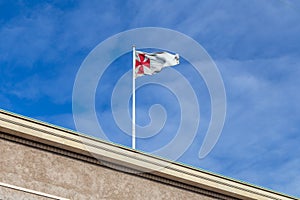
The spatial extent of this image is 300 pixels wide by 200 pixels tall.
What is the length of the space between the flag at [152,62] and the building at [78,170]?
537cm

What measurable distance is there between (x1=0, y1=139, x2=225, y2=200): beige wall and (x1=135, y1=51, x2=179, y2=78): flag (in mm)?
5939

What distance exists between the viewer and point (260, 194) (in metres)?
21.6

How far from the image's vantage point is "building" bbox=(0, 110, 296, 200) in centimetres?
1652

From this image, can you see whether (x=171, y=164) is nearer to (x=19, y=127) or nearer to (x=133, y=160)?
(x=133, y=160)

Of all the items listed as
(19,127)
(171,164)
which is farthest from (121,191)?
(19,127)

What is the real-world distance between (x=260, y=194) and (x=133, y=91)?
6204 millimetres

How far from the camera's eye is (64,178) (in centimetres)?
1730

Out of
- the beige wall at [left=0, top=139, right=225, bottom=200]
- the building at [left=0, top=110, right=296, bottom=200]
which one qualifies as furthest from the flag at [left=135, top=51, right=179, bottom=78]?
the beige wall at [left=0, top=139, right=225, bottom=200]

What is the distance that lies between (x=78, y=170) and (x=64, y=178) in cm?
56

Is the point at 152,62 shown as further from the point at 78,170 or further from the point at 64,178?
the point at 64,178

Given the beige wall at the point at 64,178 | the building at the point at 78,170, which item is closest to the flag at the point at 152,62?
the building at the point at 78,170

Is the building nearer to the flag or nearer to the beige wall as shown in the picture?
the beige wall

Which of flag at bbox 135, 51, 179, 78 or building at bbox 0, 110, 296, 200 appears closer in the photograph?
building at bbox 0, 110, 296, 200

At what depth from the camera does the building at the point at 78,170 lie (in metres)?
16.5
